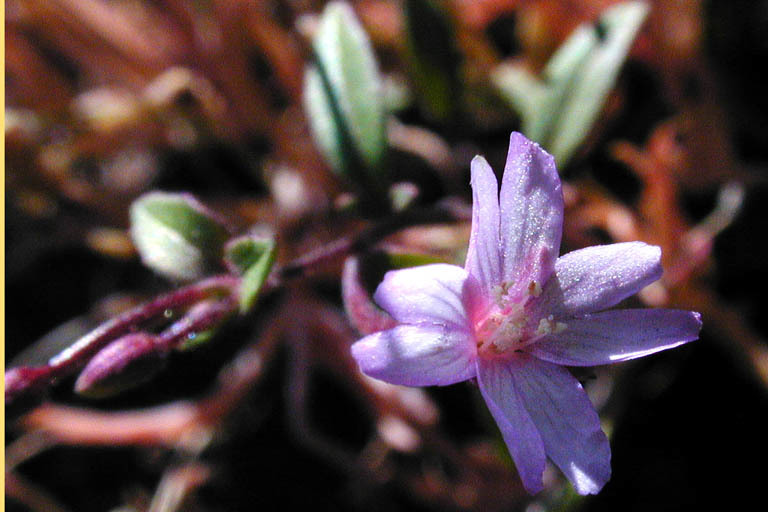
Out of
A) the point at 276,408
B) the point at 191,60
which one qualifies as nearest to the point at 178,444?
the point at 276,408

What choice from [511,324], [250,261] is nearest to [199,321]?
[250,261]

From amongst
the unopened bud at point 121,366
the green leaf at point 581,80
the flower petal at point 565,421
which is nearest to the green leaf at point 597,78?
the green leaf at point 581,80

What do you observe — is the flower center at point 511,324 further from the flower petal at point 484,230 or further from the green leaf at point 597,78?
the green leaf at point 597,78

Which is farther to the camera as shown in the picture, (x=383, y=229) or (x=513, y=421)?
(x=383, y=229)

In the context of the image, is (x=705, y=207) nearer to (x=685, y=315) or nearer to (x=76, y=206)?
(x=685, y=315)

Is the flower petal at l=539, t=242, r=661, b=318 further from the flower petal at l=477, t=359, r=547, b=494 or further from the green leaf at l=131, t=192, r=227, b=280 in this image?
the green leaf at l=131, t=192, r=227, b=280

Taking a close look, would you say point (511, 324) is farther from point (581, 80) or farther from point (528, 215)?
point (581, 80)

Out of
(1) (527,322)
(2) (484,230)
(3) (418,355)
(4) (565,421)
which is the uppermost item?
(2) (484,230)
